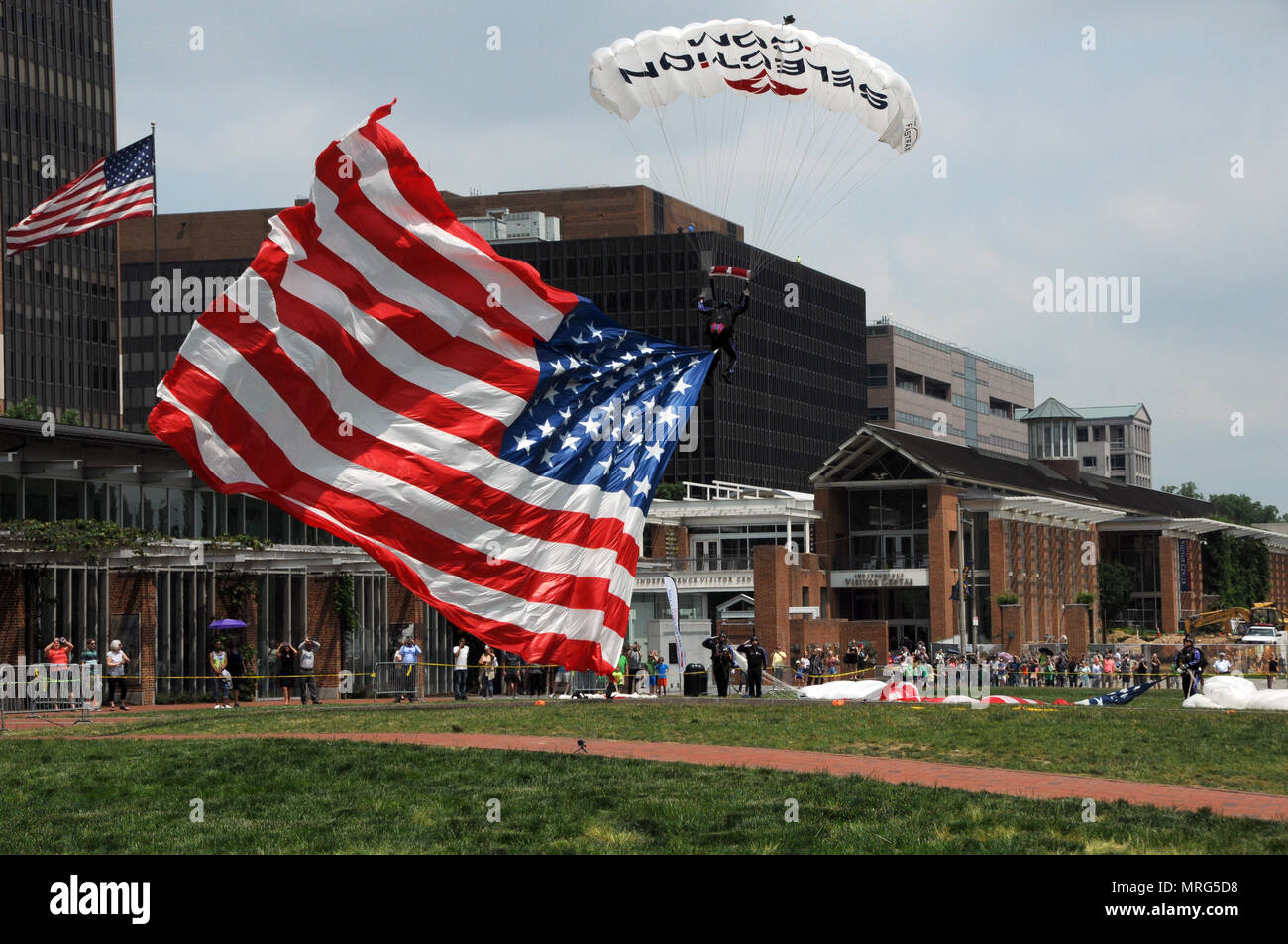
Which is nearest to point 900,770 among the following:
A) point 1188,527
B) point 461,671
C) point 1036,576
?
point 461,671

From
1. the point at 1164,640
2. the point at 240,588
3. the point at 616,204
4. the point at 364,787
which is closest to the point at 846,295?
the point at 616,204

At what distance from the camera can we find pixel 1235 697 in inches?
1236

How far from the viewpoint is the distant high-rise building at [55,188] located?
121 m

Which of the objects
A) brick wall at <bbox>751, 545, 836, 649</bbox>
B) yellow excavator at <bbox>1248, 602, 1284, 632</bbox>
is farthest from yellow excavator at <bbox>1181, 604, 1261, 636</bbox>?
brick wall at <bbox>751, 545, 836, 649</bbox>

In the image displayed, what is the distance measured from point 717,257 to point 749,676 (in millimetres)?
85520

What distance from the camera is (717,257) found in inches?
4860

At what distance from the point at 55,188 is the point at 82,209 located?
300 ft

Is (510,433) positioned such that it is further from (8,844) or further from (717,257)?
(717,257)

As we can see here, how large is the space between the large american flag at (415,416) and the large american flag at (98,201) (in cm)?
2082

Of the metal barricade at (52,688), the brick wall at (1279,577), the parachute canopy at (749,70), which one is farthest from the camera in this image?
the brick wall at (1279,577)

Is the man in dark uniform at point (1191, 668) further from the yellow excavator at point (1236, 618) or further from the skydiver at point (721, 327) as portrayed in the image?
the yellow excavator at point (1236, 618)

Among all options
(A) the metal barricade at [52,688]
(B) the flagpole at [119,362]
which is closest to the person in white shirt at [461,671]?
(A) the metal barricade at [52,688]

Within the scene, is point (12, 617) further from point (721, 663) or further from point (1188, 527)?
point (1188, 527)

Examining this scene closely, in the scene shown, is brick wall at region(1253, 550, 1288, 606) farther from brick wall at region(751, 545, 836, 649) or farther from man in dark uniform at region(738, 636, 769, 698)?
man in dark uniform at region(738, 636, 769, 698)
